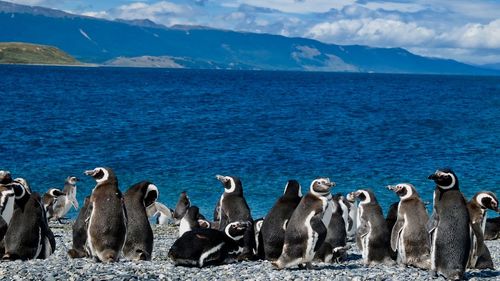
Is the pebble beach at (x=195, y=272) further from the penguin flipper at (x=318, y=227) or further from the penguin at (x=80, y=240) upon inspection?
the penguin at (x=80, y=240)

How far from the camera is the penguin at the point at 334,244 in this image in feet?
39.7

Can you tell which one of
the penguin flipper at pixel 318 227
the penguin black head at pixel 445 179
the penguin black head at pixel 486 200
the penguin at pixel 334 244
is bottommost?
the penguin at pixel 334 244

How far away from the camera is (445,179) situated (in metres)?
10.2

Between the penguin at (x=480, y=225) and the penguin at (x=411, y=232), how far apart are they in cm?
68

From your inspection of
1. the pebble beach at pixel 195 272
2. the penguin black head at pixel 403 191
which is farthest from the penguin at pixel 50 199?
the penguin black head at pixel 403 191

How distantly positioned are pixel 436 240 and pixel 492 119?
184ft

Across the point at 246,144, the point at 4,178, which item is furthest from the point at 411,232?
the point at 246,144

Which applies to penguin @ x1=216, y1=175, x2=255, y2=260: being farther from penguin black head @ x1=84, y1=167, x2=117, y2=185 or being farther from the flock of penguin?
penguin black head @ x1=84, y1=167, x2=117, y2=185

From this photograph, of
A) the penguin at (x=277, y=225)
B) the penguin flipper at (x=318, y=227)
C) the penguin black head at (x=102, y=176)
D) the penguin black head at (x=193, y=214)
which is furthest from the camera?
the penguin black head at (x=193, y=214)

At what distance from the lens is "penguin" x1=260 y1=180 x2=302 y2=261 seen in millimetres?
11406

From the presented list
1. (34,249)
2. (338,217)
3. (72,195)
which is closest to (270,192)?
(72,195)

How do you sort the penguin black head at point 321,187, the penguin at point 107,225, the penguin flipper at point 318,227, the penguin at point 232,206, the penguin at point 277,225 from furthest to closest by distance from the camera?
the penguin at point 232,206 → the penguin at point 277,225 → the penguin at point 107,225 → the penguin black head at point 321,187 → the penguin flipper at point 318,227

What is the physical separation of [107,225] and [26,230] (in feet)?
3.87

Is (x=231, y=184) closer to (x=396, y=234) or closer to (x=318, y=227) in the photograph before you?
(x=396, y=234)
